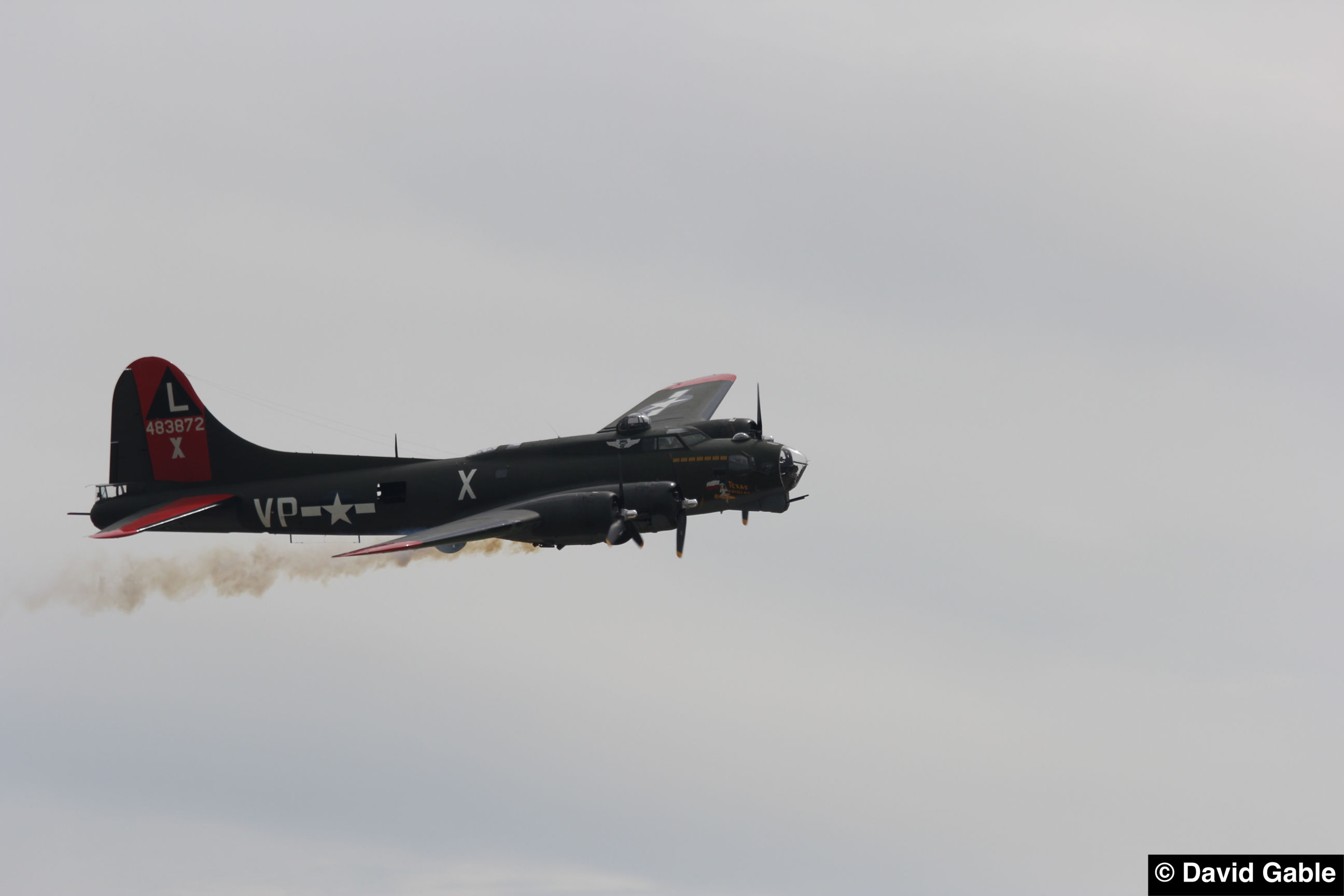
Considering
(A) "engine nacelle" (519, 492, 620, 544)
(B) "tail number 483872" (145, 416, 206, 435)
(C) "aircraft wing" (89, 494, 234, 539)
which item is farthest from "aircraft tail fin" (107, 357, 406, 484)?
(A) "engine nacelle" (519, 492, 620, 544)

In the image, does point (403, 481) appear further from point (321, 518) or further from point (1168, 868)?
point (1168, 868)

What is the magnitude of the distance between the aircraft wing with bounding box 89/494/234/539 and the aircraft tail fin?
0.73 m

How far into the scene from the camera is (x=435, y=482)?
44.3 metres

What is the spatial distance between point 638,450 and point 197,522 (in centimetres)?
1462

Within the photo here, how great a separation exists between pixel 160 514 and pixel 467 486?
10.2 meters

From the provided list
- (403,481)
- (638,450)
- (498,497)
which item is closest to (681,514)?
(638,450)

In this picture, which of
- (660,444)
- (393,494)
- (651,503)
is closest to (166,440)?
(393,494)

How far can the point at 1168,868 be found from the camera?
38.3 m

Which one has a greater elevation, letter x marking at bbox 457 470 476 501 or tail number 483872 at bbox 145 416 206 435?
tail number 483872 at bbox 145 416 206 435

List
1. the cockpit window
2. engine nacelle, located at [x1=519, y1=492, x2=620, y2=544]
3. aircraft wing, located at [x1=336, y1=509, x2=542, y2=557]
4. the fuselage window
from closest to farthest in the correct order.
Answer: aircraft wing, located at [x1=336, y1=509, x2=542, y2=557], engine nacelle, located at [x1=519, y1=492, x2=620, y2=544], the cockpit window, the fuselage window

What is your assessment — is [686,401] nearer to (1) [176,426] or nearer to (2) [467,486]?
(2) [467,486]

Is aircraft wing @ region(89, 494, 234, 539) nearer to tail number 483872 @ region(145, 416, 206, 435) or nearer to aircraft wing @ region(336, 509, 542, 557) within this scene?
tail number 483872 @ region(145, 416, 206, 435)

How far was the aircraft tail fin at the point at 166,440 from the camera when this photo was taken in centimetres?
4662

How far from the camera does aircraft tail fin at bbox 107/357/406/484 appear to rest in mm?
46625
